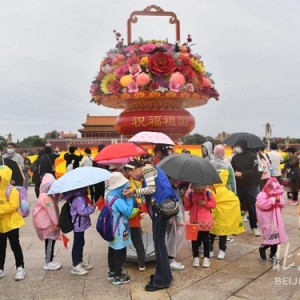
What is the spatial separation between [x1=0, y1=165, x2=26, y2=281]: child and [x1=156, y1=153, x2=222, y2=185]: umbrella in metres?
1.64

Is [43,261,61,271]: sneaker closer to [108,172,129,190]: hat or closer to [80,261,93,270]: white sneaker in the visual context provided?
[80,261,93,270]: white sneaker

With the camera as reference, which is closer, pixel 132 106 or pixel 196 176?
pixel 196 176

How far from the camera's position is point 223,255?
4.39 m

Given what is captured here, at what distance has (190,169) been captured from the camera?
3668 mm

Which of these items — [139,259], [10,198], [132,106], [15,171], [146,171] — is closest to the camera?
[146,171]

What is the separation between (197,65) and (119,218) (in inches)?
169

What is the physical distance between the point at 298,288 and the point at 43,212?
281 cm

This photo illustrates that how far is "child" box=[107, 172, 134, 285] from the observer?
141 inches

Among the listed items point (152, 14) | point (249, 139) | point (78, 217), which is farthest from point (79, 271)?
point (152, 14)

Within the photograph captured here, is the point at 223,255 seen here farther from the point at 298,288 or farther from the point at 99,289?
the point at 99,289

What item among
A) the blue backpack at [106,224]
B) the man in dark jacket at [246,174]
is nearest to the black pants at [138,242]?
the blue backpack at [106,224]

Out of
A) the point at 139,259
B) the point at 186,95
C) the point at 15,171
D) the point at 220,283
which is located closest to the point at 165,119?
the point at 186,95

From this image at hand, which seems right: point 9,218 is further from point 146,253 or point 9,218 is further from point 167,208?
point 167,208

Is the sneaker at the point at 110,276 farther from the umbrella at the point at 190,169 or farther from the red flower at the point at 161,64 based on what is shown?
the red flower at the point at 161,64
